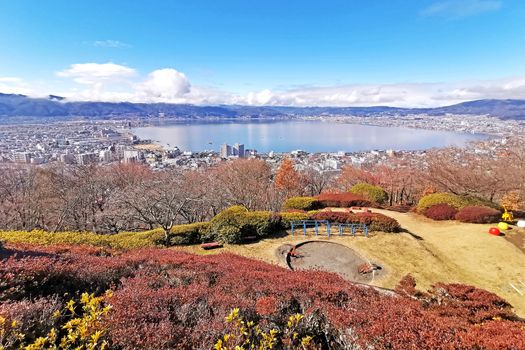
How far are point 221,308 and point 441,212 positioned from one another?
17.1m

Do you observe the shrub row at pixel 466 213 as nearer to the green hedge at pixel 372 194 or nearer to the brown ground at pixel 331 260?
the green hedge at pixel 372 194

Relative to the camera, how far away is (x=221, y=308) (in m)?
3.94

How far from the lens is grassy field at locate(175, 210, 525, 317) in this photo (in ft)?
33.1

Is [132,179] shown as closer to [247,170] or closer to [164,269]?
[247,170]

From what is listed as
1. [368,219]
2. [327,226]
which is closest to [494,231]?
[368,219]

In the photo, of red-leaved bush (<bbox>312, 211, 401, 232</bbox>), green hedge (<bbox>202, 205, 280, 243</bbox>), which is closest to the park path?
red-leaved bush (<bbox>312, 211, 401, 232</bbox>)

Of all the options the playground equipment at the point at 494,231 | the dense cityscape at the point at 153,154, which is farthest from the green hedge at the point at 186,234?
the dense cityscape at the point at 153,154

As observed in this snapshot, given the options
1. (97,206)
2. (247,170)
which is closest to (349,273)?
(247,170)

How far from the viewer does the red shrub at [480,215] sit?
1523 centimetres

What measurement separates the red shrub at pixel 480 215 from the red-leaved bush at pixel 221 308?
11.2 metres

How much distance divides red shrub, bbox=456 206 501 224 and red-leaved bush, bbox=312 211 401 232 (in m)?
4.44

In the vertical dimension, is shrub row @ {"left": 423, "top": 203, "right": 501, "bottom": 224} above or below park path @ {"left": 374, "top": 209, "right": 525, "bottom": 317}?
above

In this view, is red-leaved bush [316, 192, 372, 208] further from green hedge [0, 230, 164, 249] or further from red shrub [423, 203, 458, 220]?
green hedge [0, 230, 164, 249]

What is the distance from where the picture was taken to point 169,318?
3609 millimetres
